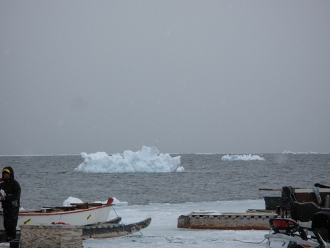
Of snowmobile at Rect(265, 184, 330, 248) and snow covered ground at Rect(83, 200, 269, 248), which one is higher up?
snowmobile at Rect(265, 184, 330, 248)

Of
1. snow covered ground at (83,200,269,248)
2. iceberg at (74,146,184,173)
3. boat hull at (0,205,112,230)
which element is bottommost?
iceberg at (74,146,184,173)

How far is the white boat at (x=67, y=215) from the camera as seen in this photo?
460 inches

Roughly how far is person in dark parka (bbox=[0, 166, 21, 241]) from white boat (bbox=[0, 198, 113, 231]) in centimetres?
43

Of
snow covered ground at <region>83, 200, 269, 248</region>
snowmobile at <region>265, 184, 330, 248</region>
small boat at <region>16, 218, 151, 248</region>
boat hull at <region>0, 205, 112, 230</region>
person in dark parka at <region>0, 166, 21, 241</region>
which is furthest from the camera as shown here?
boat hull at <region>0, 205, 112, 230</region>

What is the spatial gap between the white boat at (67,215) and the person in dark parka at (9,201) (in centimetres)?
43

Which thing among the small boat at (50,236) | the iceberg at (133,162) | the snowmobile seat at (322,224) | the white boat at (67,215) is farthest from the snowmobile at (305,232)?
the iceberg at (133,162)

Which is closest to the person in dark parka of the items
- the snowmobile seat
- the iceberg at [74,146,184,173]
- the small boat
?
the small boat

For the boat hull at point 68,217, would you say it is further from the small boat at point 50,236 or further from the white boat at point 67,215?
the small boat at point 50,236

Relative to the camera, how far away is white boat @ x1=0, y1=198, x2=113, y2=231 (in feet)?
38.3

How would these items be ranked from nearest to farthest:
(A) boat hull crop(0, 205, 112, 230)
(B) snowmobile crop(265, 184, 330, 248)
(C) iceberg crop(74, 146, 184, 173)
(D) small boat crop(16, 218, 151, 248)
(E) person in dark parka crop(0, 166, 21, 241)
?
(B) snowmobile crop(265, 184, 330, 248) < (D) small boat crop(16, 218, 151, 248) < (E) person in dark parka crop(0, 166, 21, 241) < (A) boat hull crop(0, 205, 112, 230) < (C) iceberg crop(74, 146, 184, 173)

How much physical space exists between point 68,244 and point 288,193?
12.5ft

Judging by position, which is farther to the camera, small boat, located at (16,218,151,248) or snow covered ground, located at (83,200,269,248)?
snow covered ground, located at (83,200,269,248)

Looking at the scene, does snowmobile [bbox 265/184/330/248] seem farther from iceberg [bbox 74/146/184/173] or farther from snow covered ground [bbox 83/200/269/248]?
iceberg [bbox 74/146/184/173]

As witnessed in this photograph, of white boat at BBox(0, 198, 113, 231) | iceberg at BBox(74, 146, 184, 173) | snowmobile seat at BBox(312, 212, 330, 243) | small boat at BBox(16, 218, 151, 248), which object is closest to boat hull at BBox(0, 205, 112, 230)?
white boat at BBox(0, 198, 113, 231)
